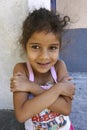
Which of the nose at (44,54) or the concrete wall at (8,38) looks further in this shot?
the concrete wall at (8,38)

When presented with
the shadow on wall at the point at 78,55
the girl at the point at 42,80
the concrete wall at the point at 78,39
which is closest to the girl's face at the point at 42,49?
the girl at the point at 42,80

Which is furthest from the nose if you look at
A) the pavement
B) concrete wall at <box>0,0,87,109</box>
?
the pavement

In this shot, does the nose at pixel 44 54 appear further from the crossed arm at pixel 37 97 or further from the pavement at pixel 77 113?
the pavement at pixel 77 113

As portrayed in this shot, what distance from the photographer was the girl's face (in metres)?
1.91

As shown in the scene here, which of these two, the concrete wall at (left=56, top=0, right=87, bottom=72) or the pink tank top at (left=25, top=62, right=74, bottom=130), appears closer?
the pink tank top at (left=25, top=62, right=74, bottom=130)

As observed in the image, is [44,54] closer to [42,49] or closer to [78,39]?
[42,49]

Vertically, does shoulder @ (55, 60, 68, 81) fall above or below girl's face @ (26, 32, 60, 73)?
below

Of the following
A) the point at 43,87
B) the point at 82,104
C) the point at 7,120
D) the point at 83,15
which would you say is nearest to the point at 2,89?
the point at 7,120

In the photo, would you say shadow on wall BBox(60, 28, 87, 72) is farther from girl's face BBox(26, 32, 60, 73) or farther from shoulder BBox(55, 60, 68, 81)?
girl's face BBox(26, 32, 60, 73)

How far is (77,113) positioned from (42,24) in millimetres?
2204

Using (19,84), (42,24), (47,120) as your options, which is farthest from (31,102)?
(42,24)

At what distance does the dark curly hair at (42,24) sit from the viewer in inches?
76.7

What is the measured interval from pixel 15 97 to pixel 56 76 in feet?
1.21

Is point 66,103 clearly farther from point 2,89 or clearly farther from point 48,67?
point 2,89
